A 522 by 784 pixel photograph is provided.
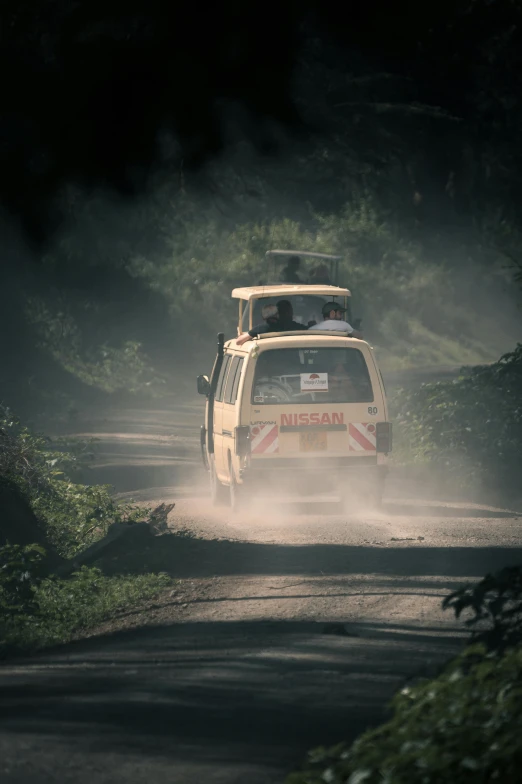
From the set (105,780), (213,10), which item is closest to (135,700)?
(105,780)

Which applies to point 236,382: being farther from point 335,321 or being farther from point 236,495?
point 335,321

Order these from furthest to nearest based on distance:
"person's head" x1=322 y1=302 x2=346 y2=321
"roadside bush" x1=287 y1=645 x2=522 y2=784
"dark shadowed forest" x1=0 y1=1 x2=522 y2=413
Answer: "person's head" x1=322 y1=302 x2=346 y2=321 → "dark shadowed forest" x1=0 y1=1 x2=522 y2=413 → "roadside bush" x1=287 y1=645 x2=522 y2=784

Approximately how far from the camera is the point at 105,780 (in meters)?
6.22

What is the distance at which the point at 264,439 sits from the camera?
15.8m

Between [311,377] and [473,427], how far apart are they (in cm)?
611

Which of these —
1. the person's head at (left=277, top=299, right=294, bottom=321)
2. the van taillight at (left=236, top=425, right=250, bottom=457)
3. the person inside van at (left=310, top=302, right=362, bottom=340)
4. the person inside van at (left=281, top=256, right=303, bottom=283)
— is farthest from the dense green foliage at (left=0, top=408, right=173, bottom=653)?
the person inside van at (left=281, top=256, right=303, bottom=283)

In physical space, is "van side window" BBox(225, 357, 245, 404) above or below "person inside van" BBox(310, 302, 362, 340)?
below

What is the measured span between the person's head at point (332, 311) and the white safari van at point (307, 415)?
1059 millimetres

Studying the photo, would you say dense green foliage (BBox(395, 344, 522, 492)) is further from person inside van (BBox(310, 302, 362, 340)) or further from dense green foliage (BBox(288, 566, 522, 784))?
dense green foliage (BBox(288, 566, 522, 784))

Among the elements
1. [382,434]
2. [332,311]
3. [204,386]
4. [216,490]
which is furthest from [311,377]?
[216,490]

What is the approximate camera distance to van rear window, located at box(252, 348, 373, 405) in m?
15.8

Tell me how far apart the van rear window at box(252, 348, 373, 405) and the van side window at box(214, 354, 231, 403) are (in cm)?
140

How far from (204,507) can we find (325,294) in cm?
314

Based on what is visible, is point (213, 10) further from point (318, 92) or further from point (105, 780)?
point (105, 780)
